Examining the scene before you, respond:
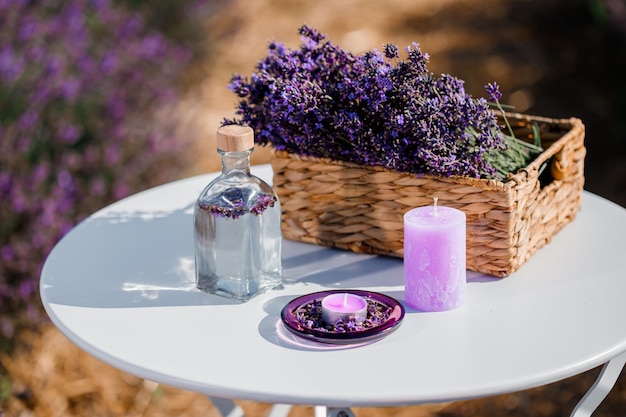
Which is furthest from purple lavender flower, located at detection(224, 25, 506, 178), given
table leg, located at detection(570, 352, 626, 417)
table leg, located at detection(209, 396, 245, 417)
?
table leg, located at detection(209, 396, 245, 417)

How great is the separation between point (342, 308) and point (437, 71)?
11.2ft

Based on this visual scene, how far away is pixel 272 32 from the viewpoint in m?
5.06

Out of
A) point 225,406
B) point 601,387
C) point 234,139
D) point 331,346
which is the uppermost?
point 234,139

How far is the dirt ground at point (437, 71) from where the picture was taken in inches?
90.0

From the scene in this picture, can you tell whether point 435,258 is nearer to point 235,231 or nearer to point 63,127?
point 235,231

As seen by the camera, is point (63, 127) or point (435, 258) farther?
point (63, 127)

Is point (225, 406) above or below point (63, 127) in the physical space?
below

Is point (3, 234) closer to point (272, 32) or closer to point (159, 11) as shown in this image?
point (159, 11)

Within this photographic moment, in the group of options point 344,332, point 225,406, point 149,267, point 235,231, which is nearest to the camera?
point 344,332

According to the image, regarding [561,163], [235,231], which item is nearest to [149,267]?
[235,231]

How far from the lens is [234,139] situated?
3.77 ft

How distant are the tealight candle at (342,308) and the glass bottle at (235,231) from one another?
14 centimetres

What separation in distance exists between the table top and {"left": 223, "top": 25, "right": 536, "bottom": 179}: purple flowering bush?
17 centimetres

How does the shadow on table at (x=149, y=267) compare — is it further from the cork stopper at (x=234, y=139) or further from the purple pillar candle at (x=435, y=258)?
the cork stopper at (x=234, y=139)
